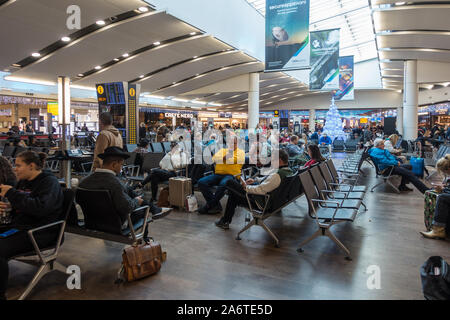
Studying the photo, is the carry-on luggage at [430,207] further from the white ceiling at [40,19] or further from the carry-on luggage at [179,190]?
the white ceiling at [40,19]

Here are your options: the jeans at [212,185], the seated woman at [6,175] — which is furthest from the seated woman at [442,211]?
the seated woman at [6,175]

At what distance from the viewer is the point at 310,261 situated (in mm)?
3615

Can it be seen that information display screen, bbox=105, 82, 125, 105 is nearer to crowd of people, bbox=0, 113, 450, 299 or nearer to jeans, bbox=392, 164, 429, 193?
crowd of people, bbox=0, 113, 450, 299

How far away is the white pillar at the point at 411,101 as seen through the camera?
663 inches

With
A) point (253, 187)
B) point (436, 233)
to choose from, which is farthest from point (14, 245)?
point (436, 233)

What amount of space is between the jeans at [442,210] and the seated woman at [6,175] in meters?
5.04

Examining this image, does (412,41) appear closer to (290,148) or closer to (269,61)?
(269,61)

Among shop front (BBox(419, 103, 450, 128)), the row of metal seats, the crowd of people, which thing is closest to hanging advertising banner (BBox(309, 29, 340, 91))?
the crowd of people

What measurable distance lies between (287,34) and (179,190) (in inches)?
278

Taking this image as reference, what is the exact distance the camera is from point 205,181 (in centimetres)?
566

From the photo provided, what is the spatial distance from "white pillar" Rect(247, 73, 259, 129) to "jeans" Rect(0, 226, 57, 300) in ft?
57.1

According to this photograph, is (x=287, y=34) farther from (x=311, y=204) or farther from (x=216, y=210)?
(x=311, y=204)

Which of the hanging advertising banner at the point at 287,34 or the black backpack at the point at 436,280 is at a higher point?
the hanging advertising banner at the point at 287,34
